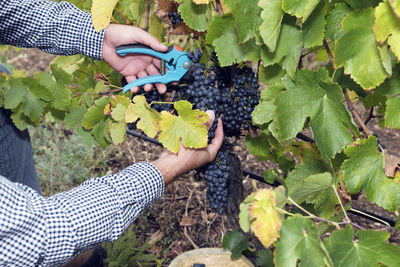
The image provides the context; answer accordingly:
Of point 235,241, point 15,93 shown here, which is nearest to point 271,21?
point 235,241

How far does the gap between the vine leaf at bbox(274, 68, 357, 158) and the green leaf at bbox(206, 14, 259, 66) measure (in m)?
0.20

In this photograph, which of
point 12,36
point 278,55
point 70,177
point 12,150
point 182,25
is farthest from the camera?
point 70,177

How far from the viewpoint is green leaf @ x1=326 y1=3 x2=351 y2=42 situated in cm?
127

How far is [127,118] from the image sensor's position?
1.70 m

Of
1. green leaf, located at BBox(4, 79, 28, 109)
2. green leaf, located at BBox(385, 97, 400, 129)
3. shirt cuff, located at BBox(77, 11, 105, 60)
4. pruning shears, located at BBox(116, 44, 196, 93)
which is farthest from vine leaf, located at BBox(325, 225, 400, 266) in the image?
green leaf, located at BBox(4, 79, 28, 109)

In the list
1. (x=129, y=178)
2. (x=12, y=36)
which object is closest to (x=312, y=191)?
(x=129, y=178)

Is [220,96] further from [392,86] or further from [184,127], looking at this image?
[392,86]

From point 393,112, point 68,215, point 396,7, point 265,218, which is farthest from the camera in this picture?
point 68,215

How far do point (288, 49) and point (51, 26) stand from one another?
1337mm

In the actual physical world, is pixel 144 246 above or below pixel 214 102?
below

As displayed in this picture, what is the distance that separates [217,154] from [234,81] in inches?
13.3

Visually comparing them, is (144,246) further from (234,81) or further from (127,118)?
(234,81)

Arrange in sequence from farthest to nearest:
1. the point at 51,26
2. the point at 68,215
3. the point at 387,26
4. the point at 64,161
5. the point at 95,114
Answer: the point at 64,161 → the point at 51,26 → the point at 95,114 → the point at 68,215 → the point at 387,26

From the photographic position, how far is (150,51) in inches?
72.6
